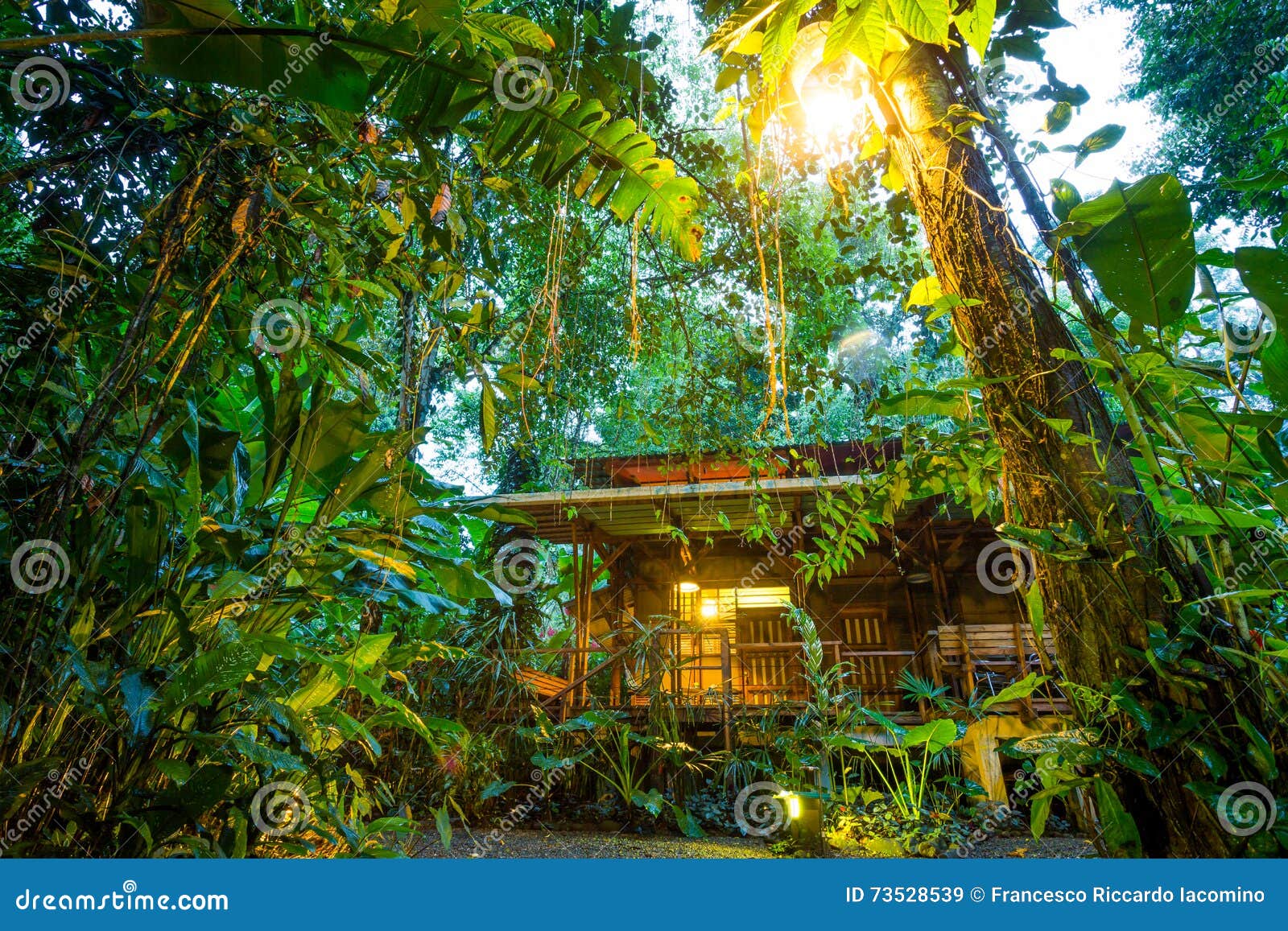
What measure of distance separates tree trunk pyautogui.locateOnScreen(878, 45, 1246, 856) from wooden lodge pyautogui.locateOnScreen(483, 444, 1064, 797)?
4461 mm

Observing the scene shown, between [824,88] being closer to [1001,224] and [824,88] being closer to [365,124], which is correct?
[1001,224]

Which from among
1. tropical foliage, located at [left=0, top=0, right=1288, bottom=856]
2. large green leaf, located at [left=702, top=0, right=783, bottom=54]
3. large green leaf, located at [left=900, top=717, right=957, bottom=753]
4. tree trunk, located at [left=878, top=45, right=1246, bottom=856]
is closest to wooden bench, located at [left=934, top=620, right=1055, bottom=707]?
large green leaf, located at [left=900, top=717, right=957, bottom=753]

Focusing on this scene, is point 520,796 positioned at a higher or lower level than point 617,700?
lower

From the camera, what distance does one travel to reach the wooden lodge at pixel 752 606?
648 cm

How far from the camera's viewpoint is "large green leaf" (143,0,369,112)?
3.68 feet

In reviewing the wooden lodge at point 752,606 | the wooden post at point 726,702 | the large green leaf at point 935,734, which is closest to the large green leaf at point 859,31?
the large green leaf at point 935,734

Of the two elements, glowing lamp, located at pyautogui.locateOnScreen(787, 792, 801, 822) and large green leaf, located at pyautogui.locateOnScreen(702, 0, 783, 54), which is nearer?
large green leaf, located at pyautogui.locateOnScreen(702, 0, 783, 54)

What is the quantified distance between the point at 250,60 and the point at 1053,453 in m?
1.69

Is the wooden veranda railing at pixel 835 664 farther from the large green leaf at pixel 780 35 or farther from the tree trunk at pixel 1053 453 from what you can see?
the large green leaf at pixel 780 35

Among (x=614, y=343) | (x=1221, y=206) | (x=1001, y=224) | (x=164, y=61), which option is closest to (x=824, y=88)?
(x=1001, y=224)

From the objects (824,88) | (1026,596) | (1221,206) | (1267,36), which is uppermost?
(1267,36)

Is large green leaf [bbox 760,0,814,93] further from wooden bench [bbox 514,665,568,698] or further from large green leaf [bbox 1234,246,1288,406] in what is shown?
wooden bench [bbox 514,665,568,698]

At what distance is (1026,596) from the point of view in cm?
114

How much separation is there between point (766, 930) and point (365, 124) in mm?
2035
